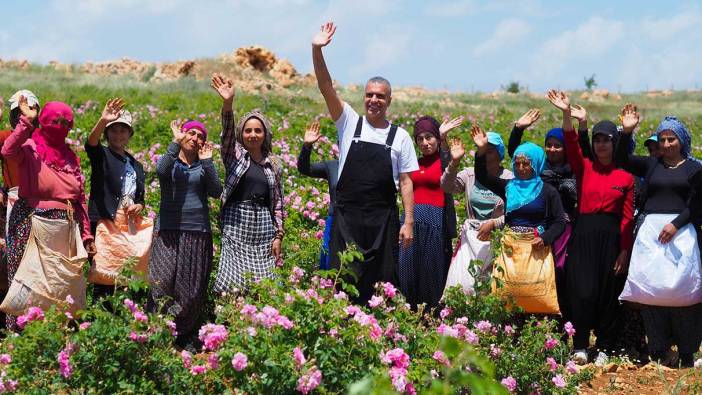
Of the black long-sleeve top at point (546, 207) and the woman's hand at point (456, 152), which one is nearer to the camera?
the woman's hand at point (456, 152)

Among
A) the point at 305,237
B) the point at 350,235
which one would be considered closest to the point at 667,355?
the point at 350,235

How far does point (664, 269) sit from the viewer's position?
611 cm

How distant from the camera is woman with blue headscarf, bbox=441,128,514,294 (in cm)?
611

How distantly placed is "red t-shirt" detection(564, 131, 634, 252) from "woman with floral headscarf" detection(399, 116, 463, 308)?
86 cm

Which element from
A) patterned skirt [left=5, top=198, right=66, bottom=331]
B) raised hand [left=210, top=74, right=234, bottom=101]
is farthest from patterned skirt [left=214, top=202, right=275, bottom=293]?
patterned skirt [left=5, top=198, right=66, bottom=331]

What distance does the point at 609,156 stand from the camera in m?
6.34

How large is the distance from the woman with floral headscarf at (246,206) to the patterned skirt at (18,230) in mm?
1073

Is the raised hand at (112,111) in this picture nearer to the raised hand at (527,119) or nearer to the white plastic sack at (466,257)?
the white plastic sack at (466,257)

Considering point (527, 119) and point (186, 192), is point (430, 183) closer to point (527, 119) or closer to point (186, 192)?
point (527, 119)

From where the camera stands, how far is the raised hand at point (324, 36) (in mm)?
5559

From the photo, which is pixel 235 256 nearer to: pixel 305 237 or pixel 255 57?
pixel 305 237

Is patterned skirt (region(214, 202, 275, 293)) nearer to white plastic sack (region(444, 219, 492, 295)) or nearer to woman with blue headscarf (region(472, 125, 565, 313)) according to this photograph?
white plastic sack (region(444, 219, 492, 295))

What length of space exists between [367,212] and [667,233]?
80.2 inches

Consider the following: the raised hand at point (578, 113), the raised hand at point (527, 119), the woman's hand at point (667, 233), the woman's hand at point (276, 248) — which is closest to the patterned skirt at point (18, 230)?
the woman's hand at point (276, 248)
